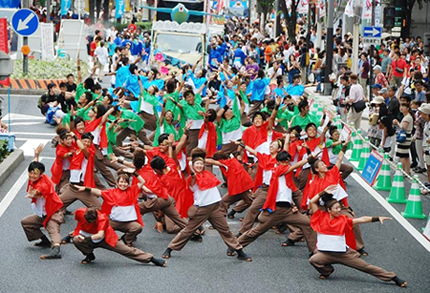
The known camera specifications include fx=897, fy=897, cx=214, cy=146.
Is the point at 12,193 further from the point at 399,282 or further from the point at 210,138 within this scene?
the point at 399,282

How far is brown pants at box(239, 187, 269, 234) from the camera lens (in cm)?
1210

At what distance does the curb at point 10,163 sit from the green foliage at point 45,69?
10405 mm

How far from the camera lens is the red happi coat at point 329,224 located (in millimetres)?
10453

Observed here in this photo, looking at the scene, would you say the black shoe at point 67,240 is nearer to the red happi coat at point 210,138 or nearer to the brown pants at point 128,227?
the brown pants at point 128,227

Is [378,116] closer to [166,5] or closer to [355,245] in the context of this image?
[355,245]

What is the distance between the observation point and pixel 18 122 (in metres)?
22.5

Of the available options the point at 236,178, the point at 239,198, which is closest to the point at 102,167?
the point at 239,198

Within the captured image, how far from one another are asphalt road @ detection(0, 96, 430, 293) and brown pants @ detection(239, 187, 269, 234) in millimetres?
289

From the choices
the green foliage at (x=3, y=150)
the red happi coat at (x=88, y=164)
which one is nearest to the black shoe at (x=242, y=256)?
the red happi coat at (x=88, y=164)

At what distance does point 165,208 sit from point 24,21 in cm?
1187

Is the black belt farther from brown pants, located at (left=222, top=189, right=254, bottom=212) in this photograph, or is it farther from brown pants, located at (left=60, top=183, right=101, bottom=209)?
brown pants, located at (left=60, top=183, right=101, bottom=209)

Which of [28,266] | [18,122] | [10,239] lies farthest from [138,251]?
[18,122]

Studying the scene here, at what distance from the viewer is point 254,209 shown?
12.1 m

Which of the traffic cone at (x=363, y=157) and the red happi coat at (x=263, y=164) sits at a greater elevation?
the red happi coat at (x=263, y=164)
